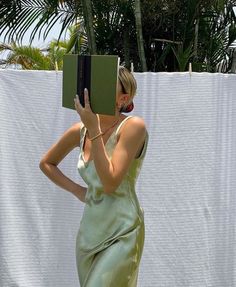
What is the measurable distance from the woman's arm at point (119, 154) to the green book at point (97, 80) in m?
0.10

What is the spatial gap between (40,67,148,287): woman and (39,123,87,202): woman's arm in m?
0.23

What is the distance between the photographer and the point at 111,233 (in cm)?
271

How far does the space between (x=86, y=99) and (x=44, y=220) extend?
2132 millimetres

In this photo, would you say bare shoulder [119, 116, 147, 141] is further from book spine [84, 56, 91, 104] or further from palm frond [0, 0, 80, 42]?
palm frond [0, 0, 80, 42]

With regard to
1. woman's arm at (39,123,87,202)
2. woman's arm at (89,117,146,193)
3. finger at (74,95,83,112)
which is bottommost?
woman's arm at (39,123,87,202)

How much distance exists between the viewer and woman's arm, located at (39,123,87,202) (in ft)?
10.0

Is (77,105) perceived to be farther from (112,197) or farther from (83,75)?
(112,197)

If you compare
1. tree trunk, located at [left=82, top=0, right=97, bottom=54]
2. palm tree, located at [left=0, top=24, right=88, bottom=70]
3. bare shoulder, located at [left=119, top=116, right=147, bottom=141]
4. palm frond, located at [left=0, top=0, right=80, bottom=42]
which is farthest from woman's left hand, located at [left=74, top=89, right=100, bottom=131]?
palm tree, located at [left=0, top=24, right=88, bottom=70]

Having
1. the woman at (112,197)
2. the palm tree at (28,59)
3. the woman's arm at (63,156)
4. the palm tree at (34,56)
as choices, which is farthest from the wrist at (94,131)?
the palm tree at (28,59)

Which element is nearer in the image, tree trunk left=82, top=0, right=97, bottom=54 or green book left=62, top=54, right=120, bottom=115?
green book left=62, top=54, right=120, bottom=115

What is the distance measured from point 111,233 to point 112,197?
136 millimetres

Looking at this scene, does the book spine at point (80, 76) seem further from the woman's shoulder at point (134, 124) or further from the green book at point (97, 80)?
the woman's shoulder at point (134, 124)

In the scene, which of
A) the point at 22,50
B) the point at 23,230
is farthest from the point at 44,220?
the point at 22,50

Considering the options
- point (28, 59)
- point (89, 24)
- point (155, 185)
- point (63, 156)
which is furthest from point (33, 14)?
point (28, 59)
